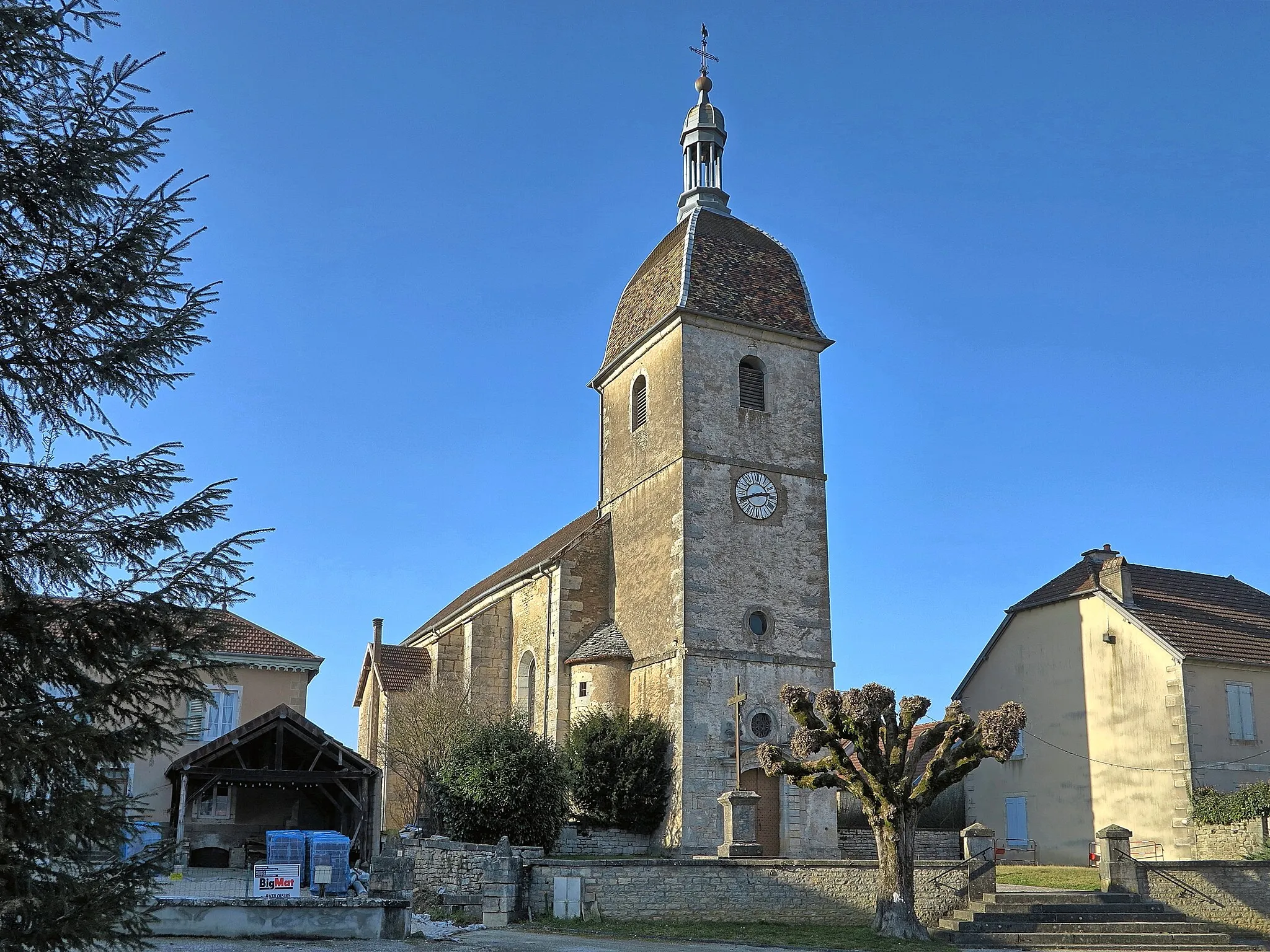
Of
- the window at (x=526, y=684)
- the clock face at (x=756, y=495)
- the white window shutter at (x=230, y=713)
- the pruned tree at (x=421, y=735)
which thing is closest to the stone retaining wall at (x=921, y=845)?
the clock face at (x=756, y=495)

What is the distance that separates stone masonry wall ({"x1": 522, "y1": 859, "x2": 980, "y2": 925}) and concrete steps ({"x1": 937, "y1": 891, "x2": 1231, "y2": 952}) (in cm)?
72

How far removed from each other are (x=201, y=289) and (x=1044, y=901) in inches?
724

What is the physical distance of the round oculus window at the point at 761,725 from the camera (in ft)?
86.7

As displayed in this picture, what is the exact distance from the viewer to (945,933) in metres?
19.6

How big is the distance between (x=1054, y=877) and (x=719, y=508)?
10.5 meters

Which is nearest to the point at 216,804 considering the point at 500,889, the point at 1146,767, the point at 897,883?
the point at 500,889

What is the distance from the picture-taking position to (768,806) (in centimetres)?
2638

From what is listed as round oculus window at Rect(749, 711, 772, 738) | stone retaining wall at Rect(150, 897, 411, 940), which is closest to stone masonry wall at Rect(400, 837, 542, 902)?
stone retaining wall at Rect(150, 897, 411, 940)

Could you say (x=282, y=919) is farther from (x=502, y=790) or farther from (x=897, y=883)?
(x=897, y=883)

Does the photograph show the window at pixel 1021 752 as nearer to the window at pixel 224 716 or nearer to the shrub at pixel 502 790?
the shrub at pixel 502 790

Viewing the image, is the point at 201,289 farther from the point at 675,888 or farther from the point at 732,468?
the point at 732,468

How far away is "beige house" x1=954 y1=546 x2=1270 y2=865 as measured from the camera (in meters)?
25.7

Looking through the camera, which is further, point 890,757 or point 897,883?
point 890,757

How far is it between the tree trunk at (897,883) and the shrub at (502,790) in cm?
706
